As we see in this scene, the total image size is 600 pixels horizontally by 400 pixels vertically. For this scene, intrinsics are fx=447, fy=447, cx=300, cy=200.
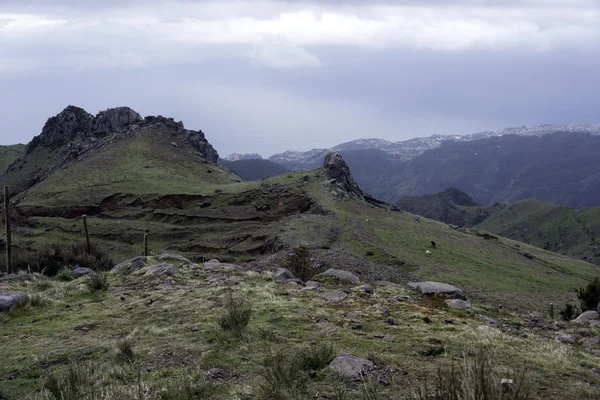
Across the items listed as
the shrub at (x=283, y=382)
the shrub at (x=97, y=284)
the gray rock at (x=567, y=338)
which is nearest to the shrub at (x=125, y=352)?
the shrub at (x=283, y=382)

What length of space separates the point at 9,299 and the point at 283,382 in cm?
1332

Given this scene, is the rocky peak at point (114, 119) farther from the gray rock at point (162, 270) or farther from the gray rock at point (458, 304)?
the gray rock at point (458, 304)

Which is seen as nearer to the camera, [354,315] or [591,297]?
[354,315]

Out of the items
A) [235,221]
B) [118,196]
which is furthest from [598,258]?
[118,196]

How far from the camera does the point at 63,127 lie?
112812 mm

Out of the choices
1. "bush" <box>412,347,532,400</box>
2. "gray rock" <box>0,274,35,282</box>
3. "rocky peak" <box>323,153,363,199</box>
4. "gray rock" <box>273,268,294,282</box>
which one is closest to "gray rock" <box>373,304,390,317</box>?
"gray rock" <box>273,268,294,282</box>

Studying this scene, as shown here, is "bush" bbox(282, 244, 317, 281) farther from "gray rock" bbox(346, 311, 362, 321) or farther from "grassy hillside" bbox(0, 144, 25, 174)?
"grassy hillside" bbox(0, 144, 25, 174)

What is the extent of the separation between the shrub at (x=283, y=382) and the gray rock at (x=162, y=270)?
1343 cm

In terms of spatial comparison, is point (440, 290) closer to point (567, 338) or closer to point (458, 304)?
point (458, 304)

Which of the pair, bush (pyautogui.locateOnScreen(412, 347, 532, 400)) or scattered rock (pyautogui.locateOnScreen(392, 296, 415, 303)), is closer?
bush (pyautogui.locateOnScreen(412, 347, 532, 400))

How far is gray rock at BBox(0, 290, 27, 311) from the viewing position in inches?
601

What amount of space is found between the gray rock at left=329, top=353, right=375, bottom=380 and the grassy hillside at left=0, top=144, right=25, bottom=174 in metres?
161

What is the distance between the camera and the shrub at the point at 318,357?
26.7 ft

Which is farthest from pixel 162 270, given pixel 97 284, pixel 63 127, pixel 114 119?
pixel 63 127
